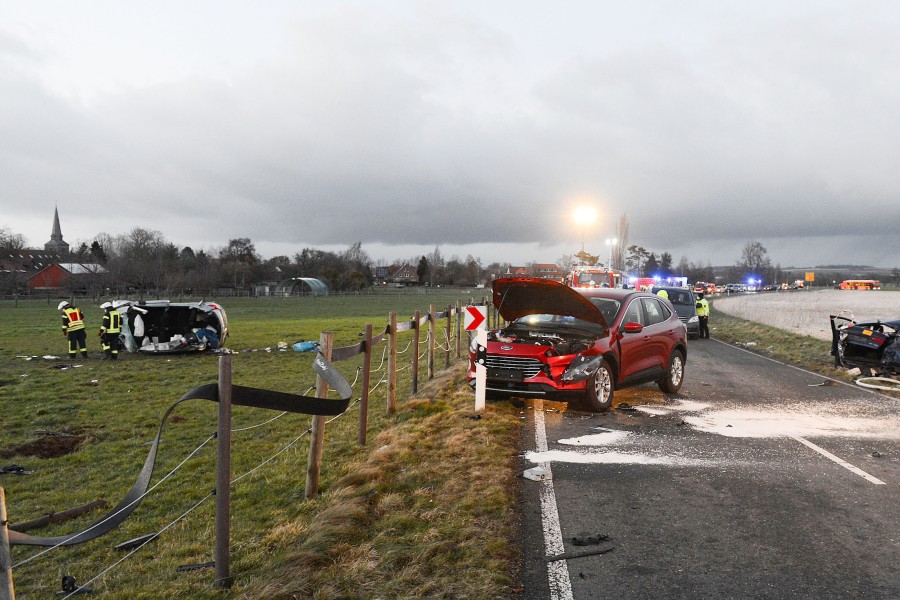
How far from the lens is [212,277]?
2980 inches

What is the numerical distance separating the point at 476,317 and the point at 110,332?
Result: 447 inches

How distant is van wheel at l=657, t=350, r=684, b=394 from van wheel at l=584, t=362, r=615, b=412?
1892mm

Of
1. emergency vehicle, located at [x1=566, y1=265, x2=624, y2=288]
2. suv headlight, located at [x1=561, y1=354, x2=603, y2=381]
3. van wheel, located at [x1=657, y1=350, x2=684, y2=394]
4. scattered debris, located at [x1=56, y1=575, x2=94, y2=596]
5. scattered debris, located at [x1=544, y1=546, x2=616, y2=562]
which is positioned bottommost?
scattered debris, located at [x1=56, y1=575, x2=94, y2=596]

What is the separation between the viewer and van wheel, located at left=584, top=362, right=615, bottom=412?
843 cm

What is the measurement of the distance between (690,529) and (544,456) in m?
2.15

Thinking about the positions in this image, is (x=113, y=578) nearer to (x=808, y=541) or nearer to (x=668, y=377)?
(x=808, y=541)

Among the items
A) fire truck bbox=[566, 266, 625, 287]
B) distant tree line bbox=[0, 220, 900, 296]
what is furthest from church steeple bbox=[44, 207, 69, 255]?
fire truck bbox=[566, 266, 625, 287]

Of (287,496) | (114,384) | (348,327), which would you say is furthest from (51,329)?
(287,496)

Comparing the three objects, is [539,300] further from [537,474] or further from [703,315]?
[703,315]

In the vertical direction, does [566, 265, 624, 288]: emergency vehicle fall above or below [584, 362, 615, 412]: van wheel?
above

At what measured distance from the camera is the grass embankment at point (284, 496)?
387 centimetres

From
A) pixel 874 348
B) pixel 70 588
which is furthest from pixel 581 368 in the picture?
pixel 874 348

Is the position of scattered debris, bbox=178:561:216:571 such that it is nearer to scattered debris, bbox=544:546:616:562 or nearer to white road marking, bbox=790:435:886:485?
scattered debris, bbox=544:546:616:562

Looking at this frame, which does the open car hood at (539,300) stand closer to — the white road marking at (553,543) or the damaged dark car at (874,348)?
the white road marking at (553,543)
